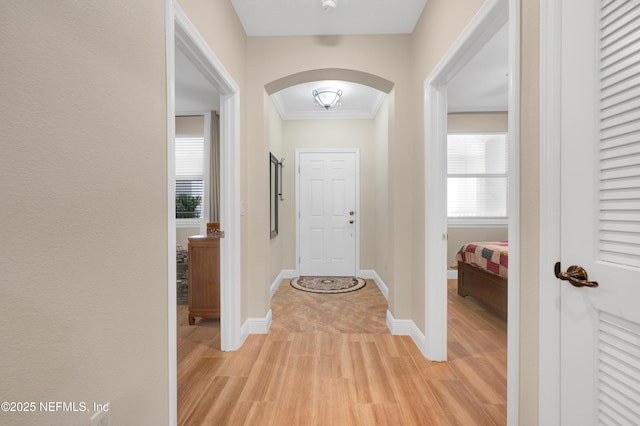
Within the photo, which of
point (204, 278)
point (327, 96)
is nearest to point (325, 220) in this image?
point (327, 96)

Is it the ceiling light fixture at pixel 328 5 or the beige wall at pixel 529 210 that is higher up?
the ceiling light fixture at pixel 328 5

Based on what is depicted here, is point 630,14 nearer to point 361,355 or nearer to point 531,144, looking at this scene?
point 531,144

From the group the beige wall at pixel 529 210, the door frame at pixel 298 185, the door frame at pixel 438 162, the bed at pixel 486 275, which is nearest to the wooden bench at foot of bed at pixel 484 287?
the bed at pixel 486 275

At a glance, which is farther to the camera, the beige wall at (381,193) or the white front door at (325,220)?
the white front door at (325,220)

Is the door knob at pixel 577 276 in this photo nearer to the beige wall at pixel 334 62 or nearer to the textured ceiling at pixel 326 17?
the beige wall at pixel 334 62

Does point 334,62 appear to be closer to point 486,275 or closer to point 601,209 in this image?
point 601,209

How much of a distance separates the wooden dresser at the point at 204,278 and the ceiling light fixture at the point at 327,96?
221 cm

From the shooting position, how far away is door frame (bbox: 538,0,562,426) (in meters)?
1.08

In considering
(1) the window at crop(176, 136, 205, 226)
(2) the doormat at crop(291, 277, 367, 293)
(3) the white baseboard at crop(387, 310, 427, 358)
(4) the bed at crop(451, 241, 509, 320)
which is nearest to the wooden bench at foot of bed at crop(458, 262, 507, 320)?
(4) the bed at crop(451, 241, 509, 320)

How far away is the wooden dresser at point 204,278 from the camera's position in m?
2.92

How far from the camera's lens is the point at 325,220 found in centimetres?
498

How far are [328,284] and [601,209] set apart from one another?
12.4 ft

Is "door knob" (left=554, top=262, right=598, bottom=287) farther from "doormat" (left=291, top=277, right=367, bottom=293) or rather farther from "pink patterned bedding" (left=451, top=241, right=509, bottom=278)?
"doormat" (left=291, top=277, right=367, bottom=293)

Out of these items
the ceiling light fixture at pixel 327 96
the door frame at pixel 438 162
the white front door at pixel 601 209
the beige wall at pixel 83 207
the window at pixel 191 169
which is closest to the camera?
the beige wall at pixel 83 207
